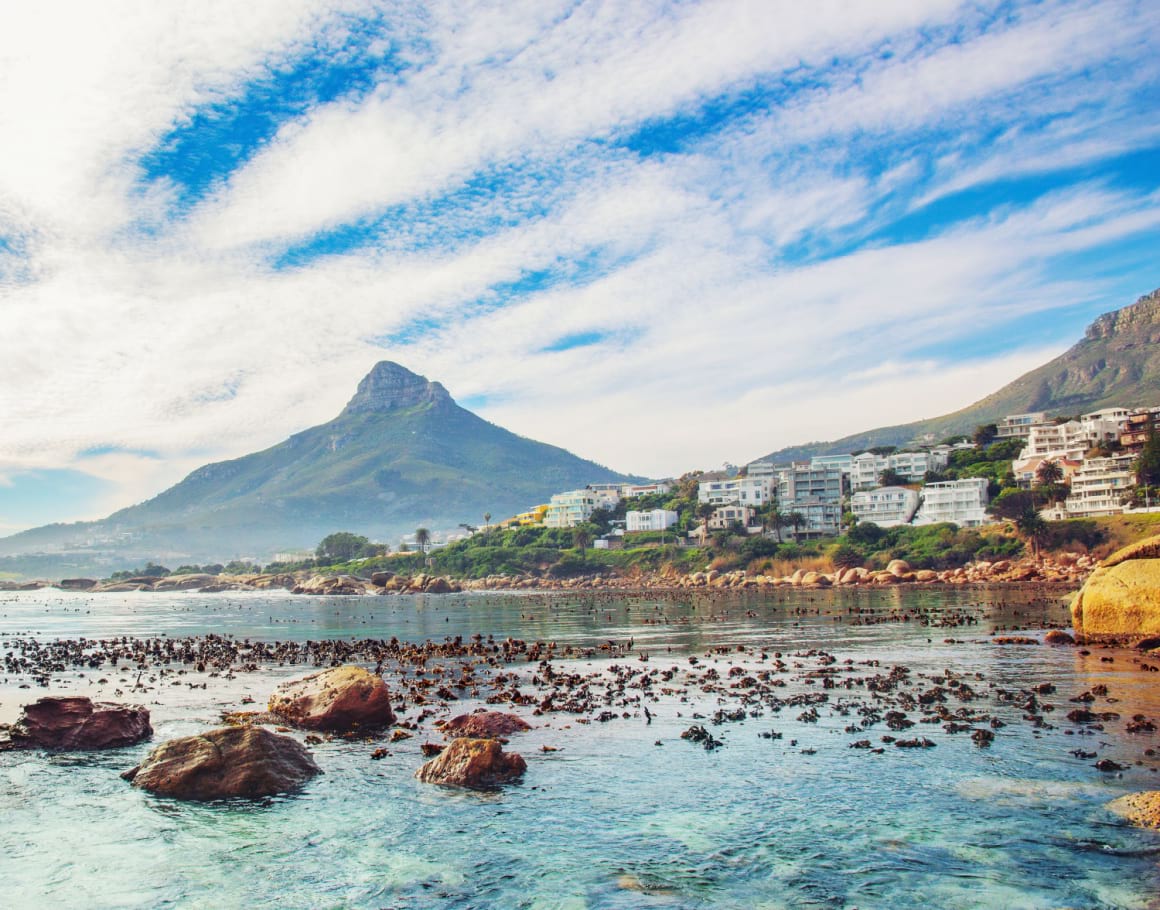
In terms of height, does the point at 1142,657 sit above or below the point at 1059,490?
below

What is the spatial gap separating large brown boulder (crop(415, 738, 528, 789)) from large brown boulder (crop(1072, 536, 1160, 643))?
3704 centimetres

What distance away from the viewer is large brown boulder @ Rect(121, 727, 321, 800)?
20.5 meters

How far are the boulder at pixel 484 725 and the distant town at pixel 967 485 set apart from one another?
126 meters

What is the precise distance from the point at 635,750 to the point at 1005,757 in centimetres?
1017

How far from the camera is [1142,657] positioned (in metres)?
38.7

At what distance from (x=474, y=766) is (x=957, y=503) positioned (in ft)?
489

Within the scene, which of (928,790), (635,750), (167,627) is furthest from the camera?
(167,627)

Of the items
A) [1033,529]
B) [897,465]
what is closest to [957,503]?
[1033,529]

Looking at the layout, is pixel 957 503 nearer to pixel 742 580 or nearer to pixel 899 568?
pixel 899 568

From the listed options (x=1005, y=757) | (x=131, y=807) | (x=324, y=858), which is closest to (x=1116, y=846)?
(x=1005, y=757)

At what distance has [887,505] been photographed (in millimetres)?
166125

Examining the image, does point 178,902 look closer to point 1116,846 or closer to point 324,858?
point 324,858

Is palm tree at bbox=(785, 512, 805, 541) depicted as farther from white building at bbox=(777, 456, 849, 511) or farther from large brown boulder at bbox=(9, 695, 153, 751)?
large brown boulder at bbox=(9, 695, 153, 751)

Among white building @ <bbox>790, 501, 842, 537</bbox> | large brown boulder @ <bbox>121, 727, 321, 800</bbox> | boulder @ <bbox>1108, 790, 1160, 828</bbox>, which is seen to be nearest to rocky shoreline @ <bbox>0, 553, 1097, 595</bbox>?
white building @ <bbox>790, 501, 842, 537</bbox>
